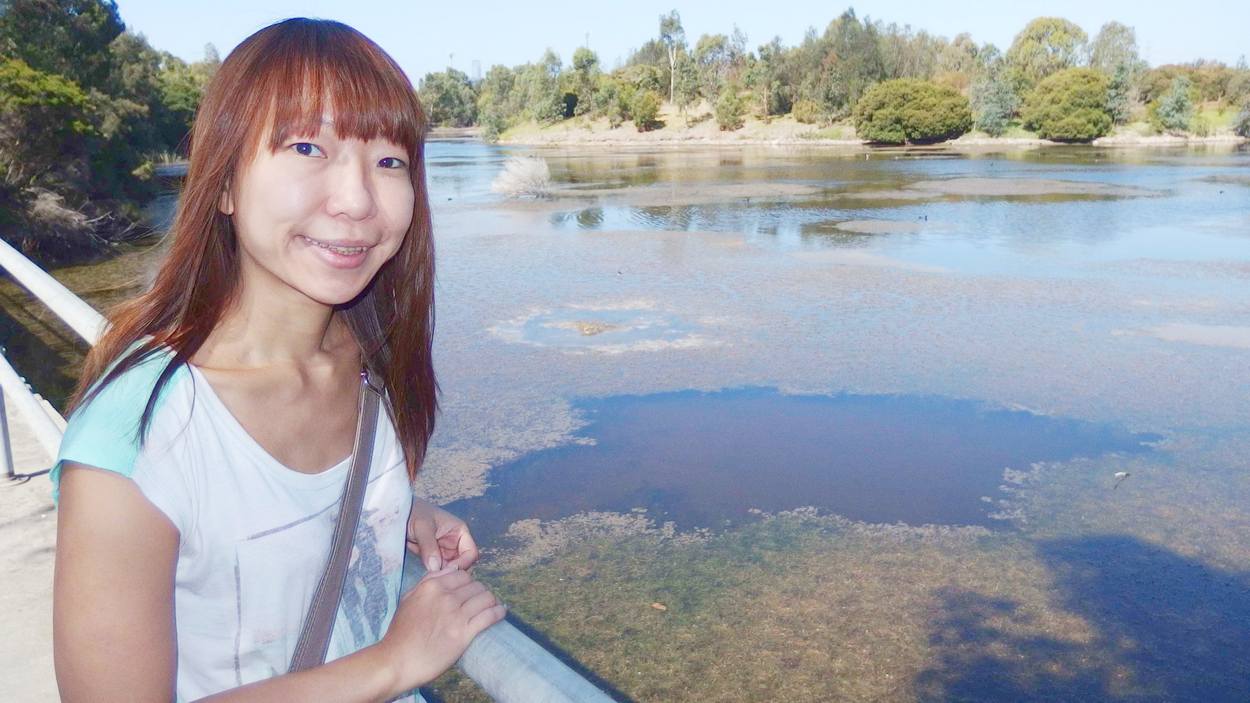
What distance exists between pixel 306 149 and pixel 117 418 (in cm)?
41

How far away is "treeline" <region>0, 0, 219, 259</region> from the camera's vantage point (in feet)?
51.4

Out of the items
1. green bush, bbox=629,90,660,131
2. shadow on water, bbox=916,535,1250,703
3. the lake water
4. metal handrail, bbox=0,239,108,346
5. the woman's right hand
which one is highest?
green bush, bbox=629,90,660,131

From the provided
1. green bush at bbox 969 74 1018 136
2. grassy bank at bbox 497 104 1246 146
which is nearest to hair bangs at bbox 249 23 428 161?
grassy bank at bbox 497 104 1246 146

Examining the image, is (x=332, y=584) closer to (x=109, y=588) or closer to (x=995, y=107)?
(x=109, y=588)

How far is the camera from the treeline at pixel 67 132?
15.7m

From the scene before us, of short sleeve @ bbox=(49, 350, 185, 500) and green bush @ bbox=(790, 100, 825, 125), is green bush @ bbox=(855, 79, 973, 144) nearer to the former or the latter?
green bush @ bbox=(790, 100, 825, 125)

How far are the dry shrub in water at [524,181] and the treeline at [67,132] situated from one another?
328 inches

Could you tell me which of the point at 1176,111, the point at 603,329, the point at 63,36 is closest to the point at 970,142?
the point at 1176,111

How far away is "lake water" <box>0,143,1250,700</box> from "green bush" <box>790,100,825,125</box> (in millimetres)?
53345

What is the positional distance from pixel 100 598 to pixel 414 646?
34 cm

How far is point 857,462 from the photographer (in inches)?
244

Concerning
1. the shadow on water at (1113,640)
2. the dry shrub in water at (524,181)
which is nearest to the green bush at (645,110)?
the dry shrub in water at (524,181)

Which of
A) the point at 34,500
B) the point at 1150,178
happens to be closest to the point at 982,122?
the point at 1150,178

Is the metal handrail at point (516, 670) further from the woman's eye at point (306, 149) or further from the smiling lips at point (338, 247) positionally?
the woman's eye at point (306, 149)
